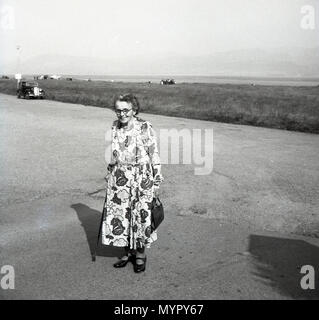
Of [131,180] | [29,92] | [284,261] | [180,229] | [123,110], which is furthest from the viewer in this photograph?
[29,92]

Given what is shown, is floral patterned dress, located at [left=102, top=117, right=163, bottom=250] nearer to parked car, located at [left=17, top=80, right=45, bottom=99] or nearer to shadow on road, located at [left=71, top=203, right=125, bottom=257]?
shadow on road, located at [left=71, top=203, right=125, bottom=257]

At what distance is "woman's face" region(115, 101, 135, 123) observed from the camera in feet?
13.6

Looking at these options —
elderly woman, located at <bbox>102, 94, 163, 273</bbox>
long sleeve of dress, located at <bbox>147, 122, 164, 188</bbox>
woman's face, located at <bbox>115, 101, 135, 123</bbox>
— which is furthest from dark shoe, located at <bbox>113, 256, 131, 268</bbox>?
woman's face, located at <bbox>115, 101, 135, 123</bbox>

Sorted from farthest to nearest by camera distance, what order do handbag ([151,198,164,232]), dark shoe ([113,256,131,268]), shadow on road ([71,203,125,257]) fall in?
shadow on road ([71,203,125,257]) → dark shoe ([113,256,131,268]) → handbag ([151,198,164,232])

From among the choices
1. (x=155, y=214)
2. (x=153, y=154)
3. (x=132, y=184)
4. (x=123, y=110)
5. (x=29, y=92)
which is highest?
(x=29, y=92)

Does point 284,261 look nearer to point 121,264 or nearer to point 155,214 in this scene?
point 155,214

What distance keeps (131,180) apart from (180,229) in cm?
169

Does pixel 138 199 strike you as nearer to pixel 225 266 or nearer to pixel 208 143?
pixel 225 266

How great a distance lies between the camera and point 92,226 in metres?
5.72

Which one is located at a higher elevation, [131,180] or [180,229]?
[131,180]

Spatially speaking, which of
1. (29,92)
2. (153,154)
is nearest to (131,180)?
(153,154)

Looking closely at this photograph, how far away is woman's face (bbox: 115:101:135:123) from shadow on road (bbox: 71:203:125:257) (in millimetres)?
1708

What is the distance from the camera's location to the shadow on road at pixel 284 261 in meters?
4.09

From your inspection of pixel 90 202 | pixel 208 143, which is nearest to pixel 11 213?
pixel 90 202
